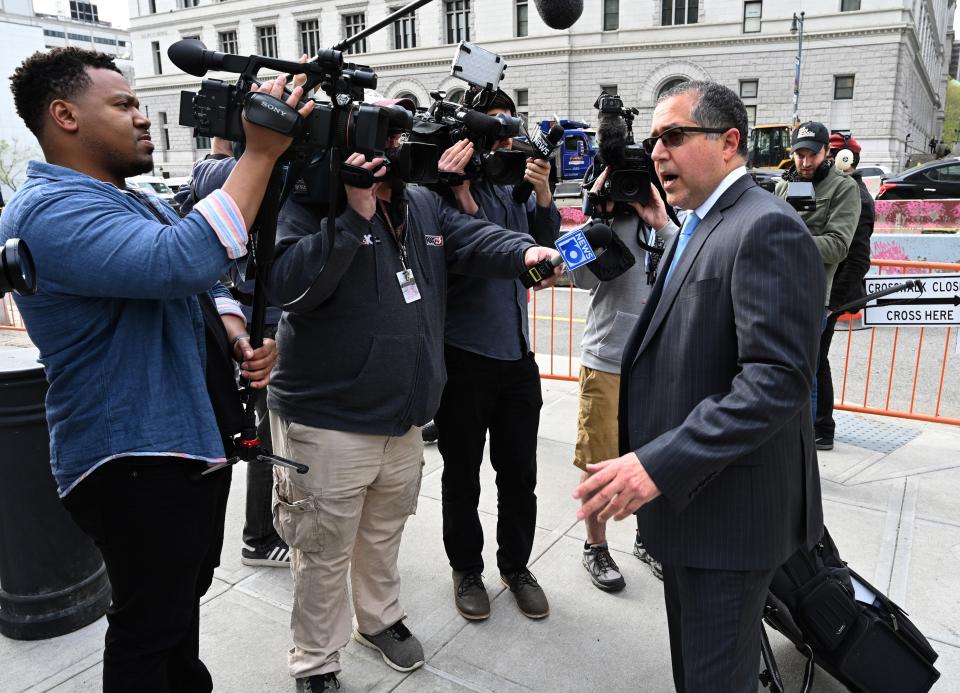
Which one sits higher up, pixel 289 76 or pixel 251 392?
pixel 289 76

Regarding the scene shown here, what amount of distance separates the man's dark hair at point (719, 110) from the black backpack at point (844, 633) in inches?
58.7

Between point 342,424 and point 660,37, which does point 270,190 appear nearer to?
point 342,424

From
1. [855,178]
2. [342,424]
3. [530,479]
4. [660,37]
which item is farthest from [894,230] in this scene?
[660,37]

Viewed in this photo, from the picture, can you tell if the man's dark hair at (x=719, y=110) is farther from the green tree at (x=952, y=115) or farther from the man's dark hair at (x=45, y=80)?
the green tree at (x=952, y=115)

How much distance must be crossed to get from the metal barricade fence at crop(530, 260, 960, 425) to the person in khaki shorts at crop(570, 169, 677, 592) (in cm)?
306

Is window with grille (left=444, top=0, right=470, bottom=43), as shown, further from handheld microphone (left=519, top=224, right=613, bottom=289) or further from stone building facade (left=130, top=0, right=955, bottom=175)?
handheld microphone (left=519, top=224, right=613, bottom=289)

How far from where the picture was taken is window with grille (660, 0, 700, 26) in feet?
130

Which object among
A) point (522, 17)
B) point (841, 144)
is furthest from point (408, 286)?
point (522, 17)

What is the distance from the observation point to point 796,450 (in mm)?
1844

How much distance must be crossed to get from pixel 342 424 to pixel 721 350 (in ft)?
4.24

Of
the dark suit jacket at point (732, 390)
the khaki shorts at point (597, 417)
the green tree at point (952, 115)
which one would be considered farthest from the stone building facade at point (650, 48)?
the green tree at point (952, 115)

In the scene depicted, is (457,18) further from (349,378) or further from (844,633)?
(844,633)

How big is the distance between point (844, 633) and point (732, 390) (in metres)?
1.26

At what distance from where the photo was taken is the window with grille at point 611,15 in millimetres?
41094
